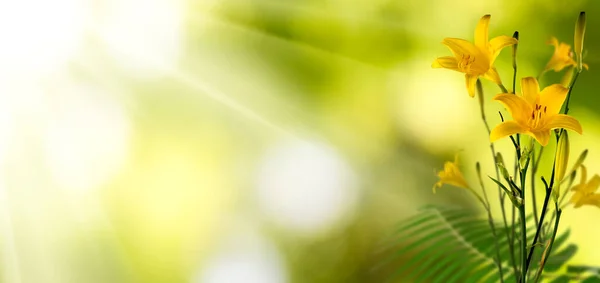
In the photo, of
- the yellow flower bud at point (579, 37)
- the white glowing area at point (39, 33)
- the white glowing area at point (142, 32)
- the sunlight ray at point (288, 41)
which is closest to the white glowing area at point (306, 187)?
the sunlight ray at point (288, 41)

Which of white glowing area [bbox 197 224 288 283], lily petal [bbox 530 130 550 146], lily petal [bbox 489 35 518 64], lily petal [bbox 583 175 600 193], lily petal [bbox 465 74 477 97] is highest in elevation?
white glowing area [bbox 197 224 288 283]

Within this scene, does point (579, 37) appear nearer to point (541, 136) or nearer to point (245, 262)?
point (541, 136)

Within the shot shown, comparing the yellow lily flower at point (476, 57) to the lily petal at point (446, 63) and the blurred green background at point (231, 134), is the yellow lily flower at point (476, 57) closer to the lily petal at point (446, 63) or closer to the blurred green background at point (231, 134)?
the lily petal at point (446, 63)

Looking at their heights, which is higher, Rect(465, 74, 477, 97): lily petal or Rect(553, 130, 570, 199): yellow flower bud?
Rect(465, 74, 477, 97): lily petal

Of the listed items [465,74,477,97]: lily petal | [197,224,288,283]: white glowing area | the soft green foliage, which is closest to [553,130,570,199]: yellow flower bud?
[465,74,477,97]: lily petal

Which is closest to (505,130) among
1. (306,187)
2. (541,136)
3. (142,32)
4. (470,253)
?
(541,136)

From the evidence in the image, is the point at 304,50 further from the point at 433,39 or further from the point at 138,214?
the point at 138,214

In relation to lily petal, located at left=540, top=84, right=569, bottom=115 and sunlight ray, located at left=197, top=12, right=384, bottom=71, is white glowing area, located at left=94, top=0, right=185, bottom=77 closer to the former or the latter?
sunlight ray, located at left=197, top=12, right=384, bottom=71
